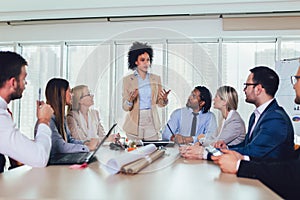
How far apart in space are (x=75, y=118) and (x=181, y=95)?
24.7 inches

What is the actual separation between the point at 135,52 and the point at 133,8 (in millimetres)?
3762

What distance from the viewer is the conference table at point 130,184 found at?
0.90 metres

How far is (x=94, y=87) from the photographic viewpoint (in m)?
1.37

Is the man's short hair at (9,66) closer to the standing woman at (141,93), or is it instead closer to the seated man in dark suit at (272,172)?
the standing woman at (141,93)

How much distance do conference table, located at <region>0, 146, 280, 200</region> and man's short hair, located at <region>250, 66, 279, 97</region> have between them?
2.40 feet

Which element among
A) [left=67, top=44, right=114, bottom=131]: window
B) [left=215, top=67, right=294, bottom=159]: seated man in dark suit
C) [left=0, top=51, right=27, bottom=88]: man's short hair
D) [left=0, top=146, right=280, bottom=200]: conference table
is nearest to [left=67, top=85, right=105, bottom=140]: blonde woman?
[left=67, top=44, right=114, bottom=131]: window

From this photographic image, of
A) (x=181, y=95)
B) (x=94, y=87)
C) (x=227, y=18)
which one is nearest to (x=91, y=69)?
(x=94, y=87)

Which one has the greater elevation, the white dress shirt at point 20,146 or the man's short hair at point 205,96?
the man's short hair at point 205,96

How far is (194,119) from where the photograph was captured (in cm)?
159

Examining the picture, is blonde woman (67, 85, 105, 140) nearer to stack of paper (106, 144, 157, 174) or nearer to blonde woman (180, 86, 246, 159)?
stack of paper (106, 144, 157, 174)

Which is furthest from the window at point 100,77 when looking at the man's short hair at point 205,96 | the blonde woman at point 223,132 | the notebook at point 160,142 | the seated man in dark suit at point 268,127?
the seated man in dark suit at point 268,127

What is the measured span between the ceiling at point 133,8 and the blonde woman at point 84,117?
3.31 metres

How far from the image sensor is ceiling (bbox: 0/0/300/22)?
4.62m

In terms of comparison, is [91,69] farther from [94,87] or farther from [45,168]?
[45,168]
